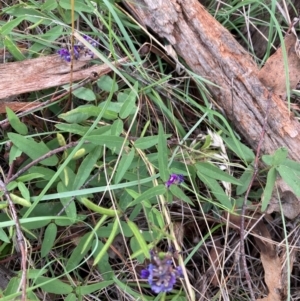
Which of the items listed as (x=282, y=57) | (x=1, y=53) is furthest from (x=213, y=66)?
(x=1, y=53)

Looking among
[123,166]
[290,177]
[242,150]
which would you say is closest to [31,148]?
[123,166]

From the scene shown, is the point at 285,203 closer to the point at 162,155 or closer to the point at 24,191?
the point at 162,155

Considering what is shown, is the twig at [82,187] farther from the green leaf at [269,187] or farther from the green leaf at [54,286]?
the green leaf at [269,187]

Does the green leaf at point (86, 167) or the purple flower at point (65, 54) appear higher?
the purple flower at point (65, 54)

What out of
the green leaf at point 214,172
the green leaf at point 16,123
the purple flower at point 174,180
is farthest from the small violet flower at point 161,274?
the green leaf at point 16,123

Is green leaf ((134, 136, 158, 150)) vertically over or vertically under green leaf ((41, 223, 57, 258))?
over

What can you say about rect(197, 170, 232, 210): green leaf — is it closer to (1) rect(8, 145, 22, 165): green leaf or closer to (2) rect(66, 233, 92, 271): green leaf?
(2) rect(66, 233, 92, 271): green leaf

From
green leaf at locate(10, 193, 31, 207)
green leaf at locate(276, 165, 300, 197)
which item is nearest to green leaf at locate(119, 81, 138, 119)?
green leaf at locate(10, 193, 31, 207)

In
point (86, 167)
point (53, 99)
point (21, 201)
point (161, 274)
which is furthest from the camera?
point (53, 99)
